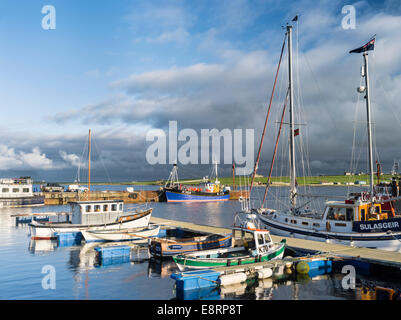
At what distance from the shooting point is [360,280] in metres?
19.7

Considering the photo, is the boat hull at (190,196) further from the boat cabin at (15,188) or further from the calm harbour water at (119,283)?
the calm harbour water at (119,283)

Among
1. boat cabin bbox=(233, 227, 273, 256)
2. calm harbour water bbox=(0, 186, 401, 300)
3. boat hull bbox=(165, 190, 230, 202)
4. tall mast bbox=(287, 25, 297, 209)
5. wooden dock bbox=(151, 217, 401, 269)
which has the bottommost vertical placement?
boat hull bbox=(165, 190, 230, 202)

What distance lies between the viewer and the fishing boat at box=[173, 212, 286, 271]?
1966 cm

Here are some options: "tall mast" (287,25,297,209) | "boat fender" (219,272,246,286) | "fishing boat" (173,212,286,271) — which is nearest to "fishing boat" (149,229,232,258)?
"fishing boat" (173,212,286,271)

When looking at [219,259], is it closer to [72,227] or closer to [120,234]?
[120,234]

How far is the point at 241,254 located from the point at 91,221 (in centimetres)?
1899

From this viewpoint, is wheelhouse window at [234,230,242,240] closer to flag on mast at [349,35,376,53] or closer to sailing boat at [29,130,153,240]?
sailing boat at [29,130,153,240]

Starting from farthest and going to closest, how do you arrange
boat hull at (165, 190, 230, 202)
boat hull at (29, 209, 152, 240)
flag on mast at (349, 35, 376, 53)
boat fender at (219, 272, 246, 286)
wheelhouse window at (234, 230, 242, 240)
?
boat hull at (165, 190, 230, 202), boat hull at (29, 209, 152, 240), flag on mast at (349, 35, 376, 53), wheelhouse window at (234, 230, 242, 240), boat fender at (219, 272, 246, 286)

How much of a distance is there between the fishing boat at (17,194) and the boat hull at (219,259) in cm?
7036

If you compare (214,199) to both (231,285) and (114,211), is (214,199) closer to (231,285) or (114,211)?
(114,211)

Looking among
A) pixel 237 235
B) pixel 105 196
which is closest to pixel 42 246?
pixel 237 235

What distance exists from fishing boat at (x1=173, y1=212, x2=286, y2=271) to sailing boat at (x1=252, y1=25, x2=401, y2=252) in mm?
6192

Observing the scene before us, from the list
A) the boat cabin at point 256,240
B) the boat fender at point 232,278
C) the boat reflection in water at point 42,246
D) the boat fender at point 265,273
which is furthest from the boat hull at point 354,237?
the boat reflection in water at point 42,246

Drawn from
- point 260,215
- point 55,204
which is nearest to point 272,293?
point 260,215
